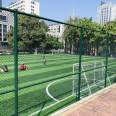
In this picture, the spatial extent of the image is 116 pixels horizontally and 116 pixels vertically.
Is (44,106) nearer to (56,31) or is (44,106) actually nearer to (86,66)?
(56,31)

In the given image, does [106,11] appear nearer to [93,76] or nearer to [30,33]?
[93,76]

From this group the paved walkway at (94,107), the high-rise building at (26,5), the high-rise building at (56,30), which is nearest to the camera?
the high-rise building at (56,30)

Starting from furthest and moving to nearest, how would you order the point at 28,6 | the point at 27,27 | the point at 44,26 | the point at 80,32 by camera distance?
1. the point at 28,6
2. the point at 80,32
3. the point at 44,26
4. the point at 27,27

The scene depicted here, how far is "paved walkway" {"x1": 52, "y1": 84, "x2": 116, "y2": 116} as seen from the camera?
7.04 m

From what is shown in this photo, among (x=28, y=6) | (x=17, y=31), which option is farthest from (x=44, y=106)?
(x=28, y=6)

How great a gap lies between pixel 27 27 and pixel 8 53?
0.75 m

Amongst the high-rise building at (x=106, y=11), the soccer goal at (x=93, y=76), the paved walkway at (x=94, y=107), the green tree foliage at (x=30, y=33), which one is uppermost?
the high-rise building at (x=106, y=11)

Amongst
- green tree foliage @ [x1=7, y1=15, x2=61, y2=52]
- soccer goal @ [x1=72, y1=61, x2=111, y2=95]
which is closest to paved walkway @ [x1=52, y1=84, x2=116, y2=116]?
soccer goal @ [x1=72, y1=61, x2=111, y2=95]

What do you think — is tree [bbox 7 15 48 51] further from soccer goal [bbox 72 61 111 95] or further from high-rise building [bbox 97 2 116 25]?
high-rise building [bbox 97 2 116 25]

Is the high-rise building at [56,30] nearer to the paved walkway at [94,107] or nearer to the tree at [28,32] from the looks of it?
the tree at [28,32]

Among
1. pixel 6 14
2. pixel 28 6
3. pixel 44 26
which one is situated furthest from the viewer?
pixel 28 6

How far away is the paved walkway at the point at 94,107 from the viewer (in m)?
7.04

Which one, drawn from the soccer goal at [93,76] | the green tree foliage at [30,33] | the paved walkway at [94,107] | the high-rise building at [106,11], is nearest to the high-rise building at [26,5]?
the high-rise building at [106,11]

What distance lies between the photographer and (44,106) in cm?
822
